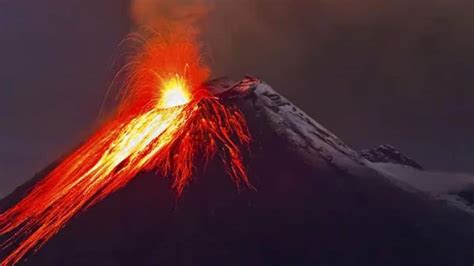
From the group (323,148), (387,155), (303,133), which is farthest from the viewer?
(387,155)

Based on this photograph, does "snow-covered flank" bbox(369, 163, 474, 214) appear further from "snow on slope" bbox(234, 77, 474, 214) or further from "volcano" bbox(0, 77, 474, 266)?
"volcano" bbox(0, 77, 474, 266)

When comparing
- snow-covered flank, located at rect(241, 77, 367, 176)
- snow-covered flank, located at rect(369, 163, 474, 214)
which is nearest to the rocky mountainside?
snow-covered flank, located at rect(369, 163, 474, 214)

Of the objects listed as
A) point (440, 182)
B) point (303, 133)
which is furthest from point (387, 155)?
point (303, 133)

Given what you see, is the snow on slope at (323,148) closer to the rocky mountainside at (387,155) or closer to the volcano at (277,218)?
the volcano at (277,218)

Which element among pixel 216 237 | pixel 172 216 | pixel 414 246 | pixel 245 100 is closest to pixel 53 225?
pixel 172 216

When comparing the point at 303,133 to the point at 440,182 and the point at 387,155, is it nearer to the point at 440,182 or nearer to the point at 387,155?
the point at 440,182

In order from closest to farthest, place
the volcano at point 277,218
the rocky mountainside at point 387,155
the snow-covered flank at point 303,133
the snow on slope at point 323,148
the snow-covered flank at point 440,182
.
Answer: the volcano at point 277,218 < the snow-covered flank at point 303,133 < the snow on slope at point 323,148 < the snow-covered flank at point 440,182 < the rocky mountainside at point 387,155

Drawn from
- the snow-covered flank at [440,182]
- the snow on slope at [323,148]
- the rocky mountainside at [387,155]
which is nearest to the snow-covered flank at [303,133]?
the snow on slope at [323,148]
